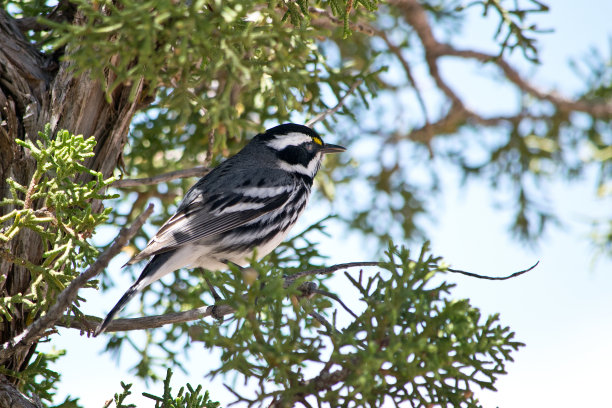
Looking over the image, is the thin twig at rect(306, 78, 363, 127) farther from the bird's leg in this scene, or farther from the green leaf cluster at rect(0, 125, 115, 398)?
the green leaf cluster at rect(0, 125, 115, 398)

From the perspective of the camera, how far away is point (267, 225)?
12.3 ft

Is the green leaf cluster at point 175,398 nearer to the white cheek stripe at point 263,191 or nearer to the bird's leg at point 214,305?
the bird's leg at point 214,305

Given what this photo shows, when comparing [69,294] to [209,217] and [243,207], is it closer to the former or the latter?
[209,217]

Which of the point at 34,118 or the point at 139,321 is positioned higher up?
the point at 34,118

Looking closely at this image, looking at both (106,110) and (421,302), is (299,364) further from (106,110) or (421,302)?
(106,110)

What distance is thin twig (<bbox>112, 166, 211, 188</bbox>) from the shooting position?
3.11m

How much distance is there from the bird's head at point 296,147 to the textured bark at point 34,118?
129 cm

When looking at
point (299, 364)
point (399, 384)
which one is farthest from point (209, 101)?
point (399, 384)

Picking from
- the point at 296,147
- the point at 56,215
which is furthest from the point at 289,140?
the point at 56,215

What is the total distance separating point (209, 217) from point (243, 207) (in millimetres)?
224

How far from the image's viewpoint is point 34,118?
282 centimetres

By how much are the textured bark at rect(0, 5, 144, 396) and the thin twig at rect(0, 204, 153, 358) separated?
0.15 meters

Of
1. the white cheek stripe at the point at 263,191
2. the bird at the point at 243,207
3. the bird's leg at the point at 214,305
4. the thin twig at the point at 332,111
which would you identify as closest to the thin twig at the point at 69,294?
the bird's leg at the point at 214,305

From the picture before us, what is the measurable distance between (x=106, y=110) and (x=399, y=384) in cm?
169
